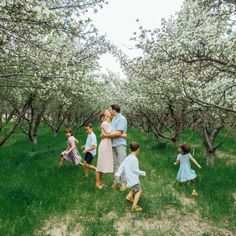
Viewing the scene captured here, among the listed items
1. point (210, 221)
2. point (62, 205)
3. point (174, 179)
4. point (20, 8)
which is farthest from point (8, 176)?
point (20, 8)

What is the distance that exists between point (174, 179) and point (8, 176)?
5.54m

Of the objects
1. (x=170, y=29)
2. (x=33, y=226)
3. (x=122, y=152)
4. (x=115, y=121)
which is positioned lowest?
(x=33, y=226)

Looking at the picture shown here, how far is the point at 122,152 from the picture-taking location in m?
11.5

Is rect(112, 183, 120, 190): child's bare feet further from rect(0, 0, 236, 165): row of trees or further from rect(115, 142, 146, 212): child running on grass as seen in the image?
rect(0, 0, 236, 165): row of trees

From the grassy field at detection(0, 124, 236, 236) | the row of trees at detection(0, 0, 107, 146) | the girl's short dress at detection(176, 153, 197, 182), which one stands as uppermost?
the row of trees at detection(0, 0, 107, 146)

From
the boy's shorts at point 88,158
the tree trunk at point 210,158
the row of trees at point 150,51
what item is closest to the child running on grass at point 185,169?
the row of trees at point 150,51

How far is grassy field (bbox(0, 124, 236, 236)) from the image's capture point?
8227 millimetres

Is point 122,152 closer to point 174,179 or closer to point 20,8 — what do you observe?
point 174,179

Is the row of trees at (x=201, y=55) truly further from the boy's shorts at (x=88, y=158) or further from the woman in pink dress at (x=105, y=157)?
the boy's shorts at (x=88, y=158)

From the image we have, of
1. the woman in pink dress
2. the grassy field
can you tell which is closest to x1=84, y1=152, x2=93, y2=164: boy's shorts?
the grassy field

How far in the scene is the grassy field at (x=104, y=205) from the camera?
8.23 m

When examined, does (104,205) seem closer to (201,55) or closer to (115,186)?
(115,186)

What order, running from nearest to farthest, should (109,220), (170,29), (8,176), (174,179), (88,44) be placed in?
1. (109,220)
2. (8,176)
3. (174,179)
4. (170,29)
5. (88,44)

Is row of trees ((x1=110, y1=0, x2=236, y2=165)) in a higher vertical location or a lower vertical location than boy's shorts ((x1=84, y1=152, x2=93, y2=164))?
higher
